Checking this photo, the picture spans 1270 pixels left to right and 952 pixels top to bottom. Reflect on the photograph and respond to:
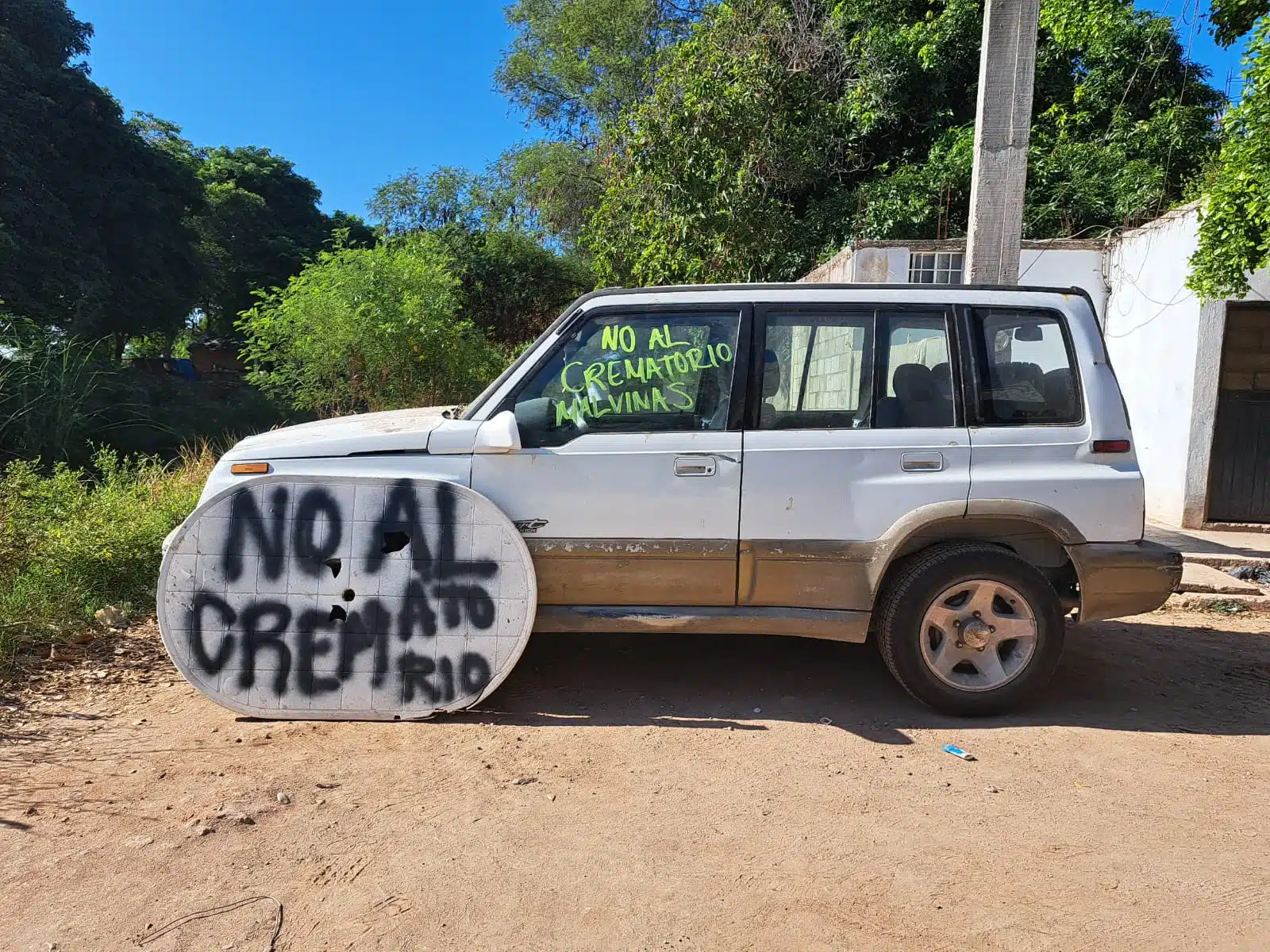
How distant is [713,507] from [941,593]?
1.15 metres

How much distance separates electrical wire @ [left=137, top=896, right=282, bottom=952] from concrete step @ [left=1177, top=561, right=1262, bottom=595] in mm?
6297

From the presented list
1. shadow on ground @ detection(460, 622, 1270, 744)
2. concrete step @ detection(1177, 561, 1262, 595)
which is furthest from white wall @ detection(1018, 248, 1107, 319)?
shadow on ground @ detection(460, 622, 1270, 744)

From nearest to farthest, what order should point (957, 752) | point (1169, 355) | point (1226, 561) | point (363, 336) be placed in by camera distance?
point (957, 752) < point (1226, 561) < point (1169, 355) < point (363, 336)

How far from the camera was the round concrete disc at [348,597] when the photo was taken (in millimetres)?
3947

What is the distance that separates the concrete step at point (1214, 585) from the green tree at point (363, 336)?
376 inches

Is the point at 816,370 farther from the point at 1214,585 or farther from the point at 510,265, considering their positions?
the point at 510,265

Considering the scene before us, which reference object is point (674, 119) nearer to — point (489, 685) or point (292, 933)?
point (489, 685)

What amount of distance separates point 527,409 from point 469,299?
74.8 feet

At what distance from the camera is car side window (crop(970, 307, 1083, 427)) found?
13.6 feet

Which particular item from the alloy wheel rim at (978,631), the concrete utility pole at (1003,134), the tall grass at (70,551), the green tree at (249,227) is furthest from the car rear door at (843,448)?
the green tree at (249,227)

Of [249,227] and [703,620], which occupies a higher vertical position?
[249,227]

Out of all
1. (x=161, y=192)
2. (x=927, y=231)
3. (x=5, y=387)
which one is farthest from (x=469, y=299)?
(x=5, y=387)

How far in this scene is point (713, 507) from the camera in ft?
13.2

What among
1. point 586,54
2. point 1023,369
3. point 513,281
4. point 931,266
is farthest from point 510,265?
point 1023,369
